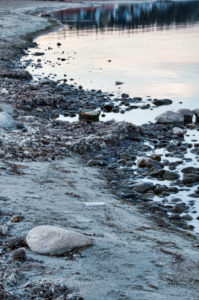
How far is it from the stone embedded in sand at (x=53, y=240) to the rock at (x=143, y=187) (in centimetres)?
362

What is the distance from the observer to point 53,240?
181 inches

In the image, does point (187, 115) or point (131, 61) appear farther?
point (131, 61)

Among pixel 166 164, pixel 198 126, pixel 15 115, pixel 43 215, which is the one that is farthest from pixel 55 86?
pixel 43 215

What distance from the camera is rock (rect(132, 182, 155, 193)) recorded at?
8.31m

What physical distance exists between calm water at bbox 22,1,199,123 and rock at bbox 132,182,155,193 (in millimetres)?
5556

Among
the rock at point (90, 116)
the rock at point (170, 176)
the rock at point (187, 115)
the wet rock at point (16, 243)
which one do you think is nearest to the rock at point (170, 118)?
the rock at point (187, 115)

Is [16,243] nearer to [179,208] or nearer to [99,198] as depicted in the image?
[99,198]

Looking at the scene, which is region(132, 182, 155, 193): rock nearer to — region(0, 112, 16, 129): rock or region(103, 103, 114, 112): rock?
region(0, 112, 16, 129): rock

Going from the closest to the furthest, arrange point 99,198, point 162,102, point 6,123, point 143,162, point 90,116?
point 99,198, point 143,162, point 6,123, point 90,116, point 162,102

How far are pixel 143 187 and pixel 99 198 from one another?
1344mm

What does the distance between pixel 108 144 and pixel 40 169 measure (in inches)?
124

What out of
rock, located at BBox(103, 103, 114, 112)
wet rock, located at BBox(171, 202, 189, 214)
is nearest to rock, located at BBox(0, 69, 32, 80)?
rock, located at BBox(103, 103, 114, 112)

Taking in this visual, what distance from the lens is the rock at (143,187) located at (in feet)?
27.3

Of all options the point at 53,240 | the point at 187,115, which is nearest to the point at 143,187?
the point at 53,240
